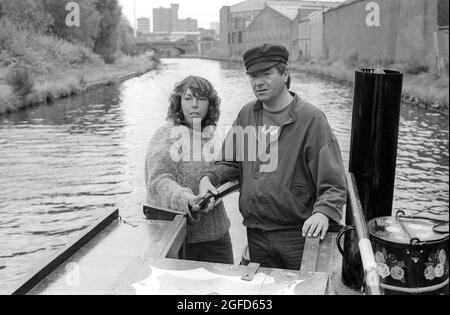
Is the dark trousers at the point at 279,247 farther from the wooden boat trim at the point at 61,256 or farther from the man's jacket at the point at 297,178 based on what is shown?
the wooden boat trim at the point at 61,256

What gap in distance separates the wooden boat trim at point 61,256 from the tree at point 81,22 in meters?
28.9

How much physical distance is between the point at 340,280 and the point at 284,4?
59.2 metres

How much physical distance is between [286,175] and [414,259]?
0.74 meters

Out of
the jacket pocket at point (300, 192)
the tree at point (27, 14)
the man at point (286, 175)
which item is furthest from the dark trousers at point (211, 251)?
the tree at point (27, 14)

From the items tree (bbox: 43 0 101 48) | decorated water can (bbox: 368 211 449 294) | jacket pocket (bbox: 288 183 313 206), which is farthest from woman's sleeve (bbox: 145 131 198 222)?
tree (bbox: 43 0 101 48)

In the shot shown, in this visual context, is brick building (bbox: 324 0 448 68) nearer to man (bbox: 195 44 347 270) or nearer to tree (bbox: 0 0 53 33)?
tree (bbox: 0 0 53 33)

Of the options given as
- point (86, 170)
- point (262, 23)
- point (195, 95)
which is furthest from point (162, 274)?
point (262, 23)

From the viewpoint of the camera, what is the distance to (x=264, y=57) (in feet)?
8.64

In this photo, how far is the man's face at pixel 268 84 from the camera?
2.65 meters

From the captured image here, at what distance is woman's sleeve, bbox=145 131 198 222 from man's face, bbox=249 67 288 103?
52 cm

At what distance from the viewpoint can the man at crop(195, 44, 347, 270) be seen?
102 inches

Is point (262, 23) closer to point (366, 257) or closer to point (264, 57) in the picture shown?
point (264, 57)
